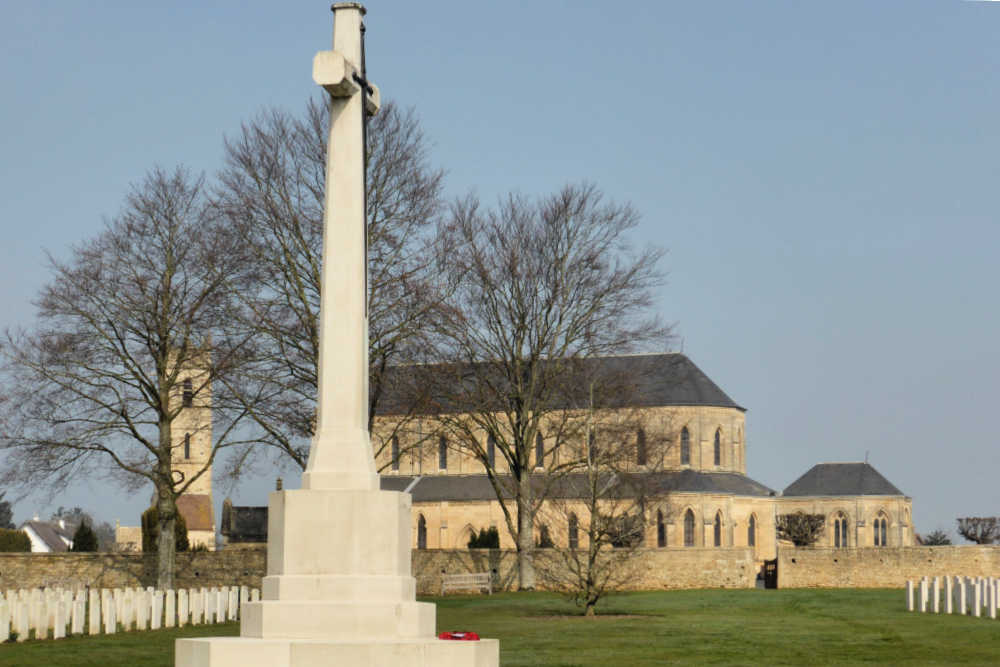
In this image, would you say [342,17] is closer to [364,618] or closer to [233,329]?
[364,618]

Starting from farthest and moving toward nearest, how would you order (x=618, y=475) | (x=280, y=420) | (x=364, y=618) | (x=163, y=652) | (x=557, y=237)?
(x=557, y=237), (x=618, y=475), (x=280, y=420), (x=163, y=652), (x=364, y=618)

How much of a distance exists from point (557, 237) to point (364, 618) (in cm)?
3130

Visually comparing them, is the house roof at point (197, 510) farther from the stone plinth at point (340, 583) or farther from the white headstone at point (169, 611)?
the stone plinth at point (340, 583)

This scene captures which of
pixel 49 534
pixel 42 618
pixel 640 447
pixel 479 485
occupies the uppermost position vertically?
pixel 640 447

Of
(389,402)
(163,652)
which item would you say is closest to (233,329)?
(389,402)

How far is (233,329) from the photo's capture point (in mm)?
35000

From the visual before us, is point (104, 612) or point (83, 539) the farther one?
point (83, 539)

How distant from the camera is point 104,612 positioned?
2328cm

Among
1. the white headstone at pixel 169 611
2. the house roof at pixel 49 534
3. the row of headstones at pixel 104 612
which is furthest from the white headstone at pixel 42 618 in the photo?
the house roof at pixel 49 534

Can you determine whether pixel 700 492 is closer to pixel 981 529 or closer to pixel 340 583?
pixel 981 529

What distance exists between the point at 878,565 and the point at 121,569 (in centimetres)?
2767

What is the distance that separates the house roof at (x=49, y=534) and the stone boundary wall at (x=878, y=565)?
8285 cm

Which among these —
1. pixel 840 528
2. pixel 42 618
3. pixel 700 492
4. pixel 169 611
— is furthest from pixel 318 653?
pixel 840 528

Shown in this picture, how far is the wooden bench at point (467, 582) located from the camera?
41.0 m
